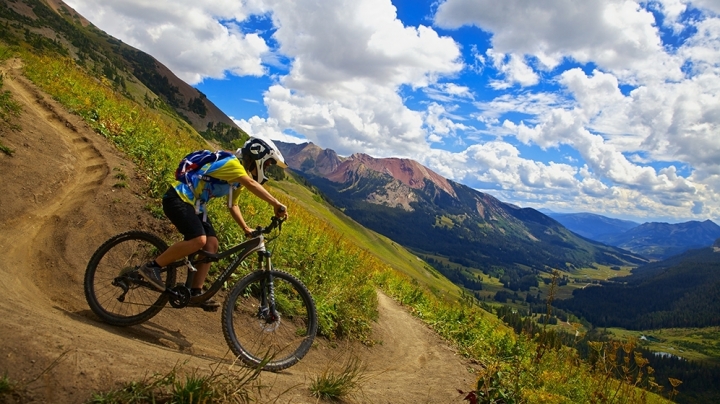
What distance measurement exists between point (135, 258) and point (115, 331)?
117 centimetres

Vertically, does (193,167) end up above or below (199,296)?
above

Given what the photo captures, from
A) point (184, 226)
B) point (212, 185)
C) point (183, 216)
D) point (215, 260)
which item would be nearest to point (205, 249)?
point (215, 260)

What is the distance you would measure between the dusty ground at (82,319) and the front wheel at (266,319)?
393 millimetres

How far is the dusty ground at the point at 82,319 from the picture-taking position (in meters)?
4.17

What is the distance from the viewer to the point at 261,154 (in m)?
6.74

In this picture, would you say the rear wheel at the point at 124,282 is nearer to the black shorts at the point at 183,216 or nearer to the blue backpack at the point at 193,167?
the black shorts at the point at 183,216

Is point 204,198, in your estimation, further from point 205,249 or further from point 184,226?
point 205,249

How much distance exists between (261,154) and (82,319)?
3.59m

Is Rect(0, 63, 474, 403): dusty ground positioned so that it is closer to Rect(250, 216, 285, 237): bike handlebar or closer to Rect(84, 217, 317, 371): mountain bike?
Rect(84, 217, 317, 371): mountain bike

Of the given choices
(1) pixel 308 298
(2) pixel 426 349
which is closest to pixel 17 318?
(1) pixel 308 298

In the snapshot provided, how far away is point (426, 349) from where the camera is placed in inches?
524

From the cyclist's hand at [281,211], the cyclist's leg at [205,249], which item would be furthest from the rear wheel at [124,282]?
the cyclist's hand at [281,211]

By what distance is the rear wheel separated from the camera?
21.9 feet

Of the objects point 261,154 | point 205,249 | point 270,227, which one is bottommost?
point 205,249
